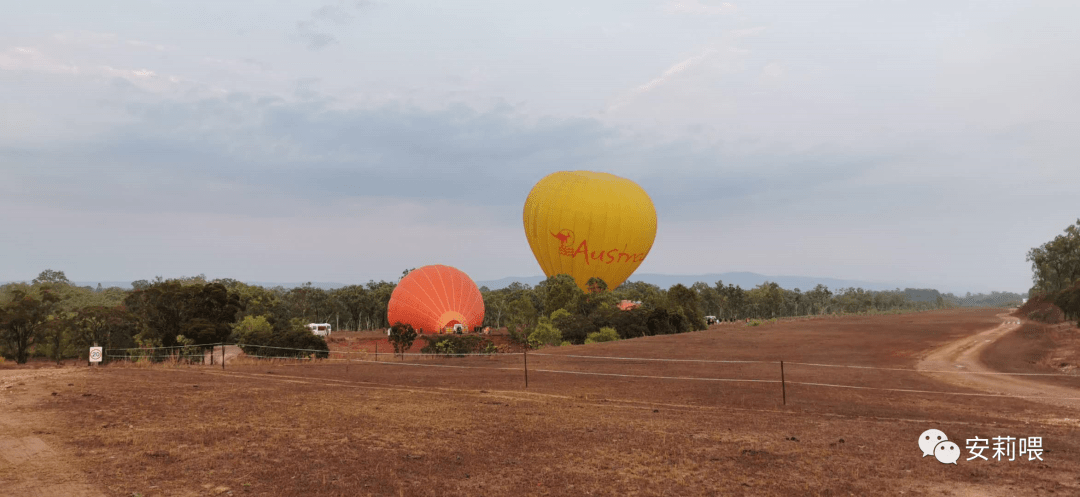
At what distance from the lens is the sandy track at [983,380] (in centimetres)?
1781

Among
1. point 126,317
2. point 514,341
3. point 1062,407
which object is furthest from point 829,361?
point 126,317

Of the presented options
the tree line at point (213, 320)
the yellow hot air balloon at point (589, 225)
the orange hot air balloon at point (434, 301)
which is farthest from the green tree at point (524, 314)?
the yellow hot air balloon at point (589, 225)

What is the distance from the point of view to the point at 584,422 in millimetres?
14133

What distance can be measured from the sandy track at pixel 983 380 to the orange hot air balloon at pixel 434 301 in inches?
1551

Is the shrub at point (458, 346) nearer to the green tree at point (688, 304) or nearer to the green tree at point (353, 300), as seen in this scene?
the green tree at point (688, 304)

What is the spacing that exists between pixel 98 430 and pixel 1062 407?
24408 millimetres

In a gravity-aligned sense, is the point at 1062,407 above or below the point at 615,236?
below

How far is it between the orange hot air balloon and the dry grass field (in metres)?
32.9

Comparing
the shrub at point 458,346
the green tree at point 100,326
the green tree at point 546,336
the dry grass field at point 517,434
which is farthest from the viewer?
the green tree at point 546,336

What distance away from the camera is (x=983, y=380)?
22578 millimetres

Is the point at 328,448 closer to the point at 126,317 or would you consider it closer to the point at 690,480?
the point at 690,480

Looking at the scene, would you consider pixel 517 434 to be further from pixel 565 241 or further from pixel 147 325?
pixel 565 241

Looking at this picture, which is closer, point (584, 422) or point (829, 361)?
point (584, 422)

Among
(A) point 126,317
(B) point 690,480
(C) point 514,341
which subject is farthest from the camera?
(C) point 514,341
